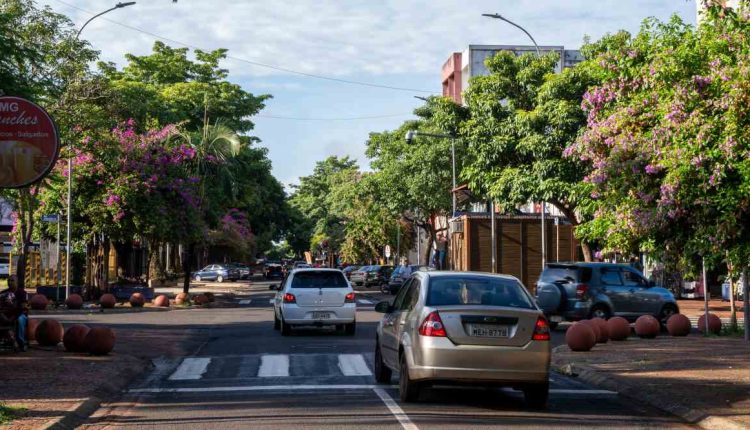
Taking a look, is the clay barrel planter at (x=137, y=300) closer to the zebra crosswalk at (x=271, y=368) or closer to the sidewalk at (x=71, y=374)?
the sidewalk at (x=71, y=374)

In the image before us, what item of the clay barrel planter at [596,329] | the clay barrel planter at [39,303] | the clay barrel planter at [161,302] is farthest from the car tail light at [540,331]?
the clay barrel planter at [161,302]

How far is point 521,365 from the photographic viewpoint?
11438 millimetres

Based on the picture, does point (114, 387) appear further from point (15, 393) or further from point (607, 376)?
point (607, 376)

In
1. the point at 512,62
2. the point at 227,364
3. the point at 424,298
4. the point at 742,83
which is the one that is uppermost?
the point at 512,62

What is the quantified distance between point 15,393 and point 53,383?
1036 millimetres

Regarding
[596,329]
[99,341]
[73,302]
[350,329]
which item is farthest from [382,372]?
[73,302]

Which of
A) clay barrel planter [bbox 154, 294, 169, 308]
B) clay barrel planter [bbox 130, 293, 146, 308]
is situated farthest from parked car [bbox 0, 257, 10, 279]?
clay barrel planter [bbox 130, 293, 146, 308]

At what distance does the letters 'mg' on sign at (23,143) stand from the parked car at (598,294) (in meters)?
15.5

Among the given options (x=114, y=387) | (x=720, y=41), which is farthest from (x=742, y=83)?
(x=114, y=387)

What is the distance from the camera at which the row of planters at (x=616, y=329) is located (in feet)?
60.8

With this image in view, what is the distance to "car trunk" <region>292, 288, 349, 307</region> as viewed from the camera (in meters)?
24.0

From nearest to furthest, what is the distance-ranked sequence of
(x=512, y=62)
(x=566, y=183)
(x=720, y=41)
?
(x=720, y=41) → (x=566, y=183) → (x=512, y=62)

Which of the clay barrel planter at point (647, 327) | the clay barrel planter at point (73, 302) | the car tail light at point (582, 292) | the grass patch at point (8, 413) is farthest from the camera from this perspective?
the clay barrel planter at point (73, 302)

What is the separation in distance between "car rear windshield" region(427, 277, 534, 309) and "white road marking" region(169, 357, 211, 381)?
16.4 ft
